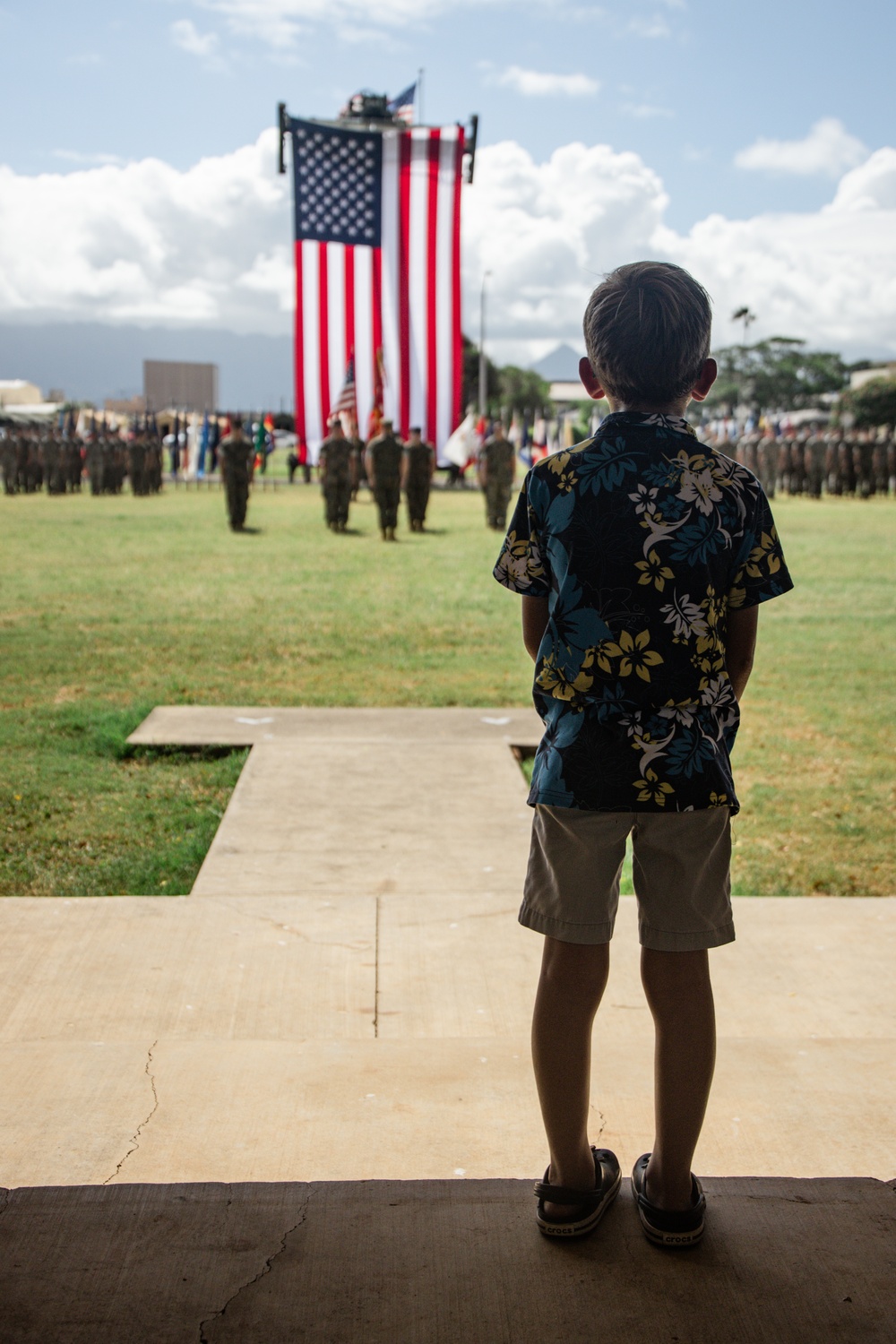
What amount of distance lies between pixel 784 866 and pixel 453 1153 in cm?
264

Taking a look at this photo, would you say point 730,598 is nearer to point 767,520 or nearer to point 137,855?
point 767,520

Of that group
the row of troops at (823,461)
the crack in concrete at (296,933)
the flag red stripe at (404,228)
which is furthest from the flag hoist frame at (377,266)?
the crack in concrete at (296,933)

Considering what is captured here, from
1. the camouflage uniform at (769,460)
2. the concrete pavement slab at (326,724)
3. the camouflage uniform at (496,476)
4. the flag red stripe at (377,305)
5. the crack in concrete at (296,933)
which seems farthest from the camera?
the camouflage uniform at (769,460)

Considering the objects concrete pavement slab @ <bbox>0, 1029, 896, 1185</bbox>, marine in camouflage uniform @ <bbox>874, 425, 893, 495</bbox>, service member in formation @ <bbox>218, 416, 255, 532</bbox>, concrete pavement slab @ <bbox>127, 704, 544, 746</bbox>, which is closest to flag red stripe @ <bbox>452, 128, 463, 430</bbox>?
service member in formation @ <bbox>218, 416, 255, 532</bbox>

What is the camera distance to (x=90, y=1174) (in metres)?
2.18

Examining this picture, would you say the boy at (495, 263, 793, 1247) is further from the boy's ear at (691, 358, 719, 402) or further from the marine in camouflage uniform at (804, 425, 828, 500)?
the marine in camouflage uniform at (804, 425, 828, 500)

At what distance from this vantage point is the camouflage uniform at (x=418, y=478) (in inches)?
822

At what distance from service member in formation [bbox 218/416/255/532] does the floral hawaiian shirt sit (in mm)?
18496

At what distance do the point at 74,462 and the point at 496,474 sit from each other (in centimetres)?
1647

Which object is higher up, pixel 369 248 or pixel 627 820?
pixel 369 248

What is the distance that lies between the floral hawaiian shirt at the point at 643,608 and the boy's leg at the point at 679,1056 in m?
0.26

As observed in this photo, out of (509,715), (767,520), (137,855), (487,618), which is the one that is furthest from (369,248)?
(767,520)

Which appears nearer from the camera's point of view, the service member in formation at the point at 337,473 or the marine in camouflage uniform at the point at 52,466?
the service member in formation at the point at 337,473

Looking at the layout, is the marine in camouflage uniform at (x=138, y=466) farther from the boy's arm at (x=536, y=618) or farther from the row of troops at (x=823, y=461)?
the boy's arm at (x=536, y=618)
